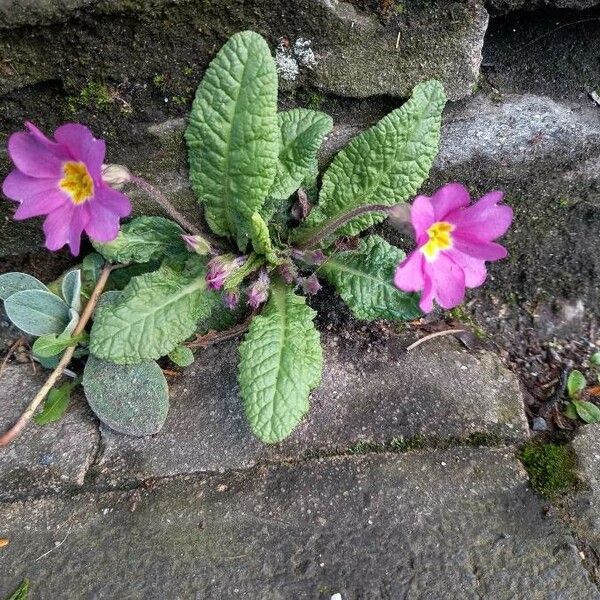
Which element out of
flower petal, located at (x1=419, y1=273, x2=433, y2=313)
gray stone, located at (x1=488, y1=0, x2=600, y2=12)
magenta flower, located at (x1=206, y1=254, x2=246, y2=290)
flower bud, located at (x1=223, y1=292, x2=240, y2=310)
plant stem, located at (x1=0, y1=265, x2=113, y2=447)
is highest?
gray stone, located at (x1=488, y1=0, x2=600, y2=12)

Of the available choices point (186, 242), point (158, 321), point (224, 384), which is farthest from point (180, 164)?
point (224, 384)

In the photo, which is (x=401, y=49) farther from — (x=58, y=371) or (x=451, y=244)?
(x=58, y=371)

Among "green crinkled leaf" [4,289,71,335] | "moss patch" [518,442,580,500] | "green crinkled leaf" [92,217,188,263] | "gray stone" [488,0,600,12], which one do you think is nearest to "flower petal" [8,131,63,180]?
"green crinkled leaf" [92,217,188,263]

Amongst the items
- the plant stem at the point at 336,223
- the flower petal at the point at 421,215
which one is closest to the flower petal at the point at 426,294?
the flower petal at the point at 421,215

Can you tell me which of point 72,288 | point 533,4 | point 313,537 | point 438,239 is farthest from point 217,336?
point 533,4

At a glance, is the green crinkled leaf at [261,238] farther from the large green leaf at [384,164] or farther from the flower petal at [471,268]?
the flower petal at [471,268]

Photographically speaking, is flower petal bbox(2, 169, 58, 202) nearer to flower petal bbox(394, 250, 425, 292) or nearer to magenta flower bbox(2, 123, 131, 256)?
magenta flower bbox(2, 123, 131, 256)

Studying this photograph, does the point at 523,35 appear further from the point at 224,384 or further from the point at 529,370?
the point at 224,384
